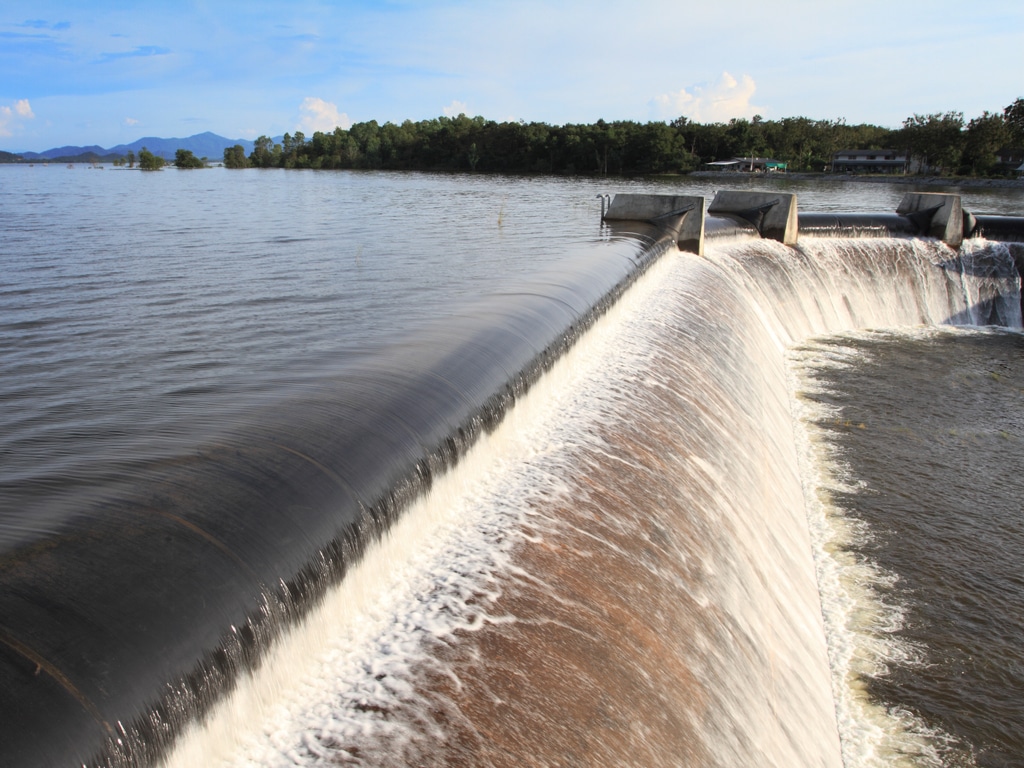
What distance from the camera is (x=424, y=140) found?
9081cm

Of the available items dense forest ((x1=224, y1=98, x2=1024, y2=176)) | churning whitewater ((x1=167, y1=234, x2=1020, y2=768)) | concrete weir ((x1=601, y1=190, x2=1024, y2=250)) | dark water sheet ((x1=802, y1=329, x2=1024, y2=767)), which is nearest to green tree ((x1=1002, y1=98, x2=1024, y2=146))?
dense forest ((x1=224, y1=98, x2=1024, y2=176))

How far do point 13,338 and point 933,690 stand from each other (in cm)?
811

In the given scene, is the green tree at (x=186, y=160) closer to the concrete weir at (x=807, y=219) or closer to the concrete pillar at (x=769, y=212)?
the concrete weir at (x=807, y=219)

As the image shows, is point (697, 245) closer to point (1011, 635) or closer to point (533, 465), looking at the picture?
point (1011, 635)

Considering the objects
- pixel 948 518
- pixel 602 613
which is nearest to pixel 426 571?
pixel 602 613

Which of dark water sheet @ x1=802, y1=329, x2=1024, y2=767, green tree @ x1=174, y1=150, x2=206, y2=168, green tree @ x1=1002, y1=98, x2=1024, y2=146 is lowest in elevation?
dark water sheet @ x1=802, y1=329, x2=1024, y2=767

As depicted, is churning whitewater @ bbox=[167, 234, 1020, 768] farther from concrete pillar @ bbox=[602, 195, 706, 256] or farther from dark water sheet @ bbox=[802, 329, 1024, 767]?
concrete pillar @ bbox=[602, 195, 706, 256]

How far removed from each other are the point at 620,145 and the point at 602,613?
269 ft

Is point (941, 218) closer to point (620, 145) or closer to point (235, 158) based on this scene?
point (620, 145)

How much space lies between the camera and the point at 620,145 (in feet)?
265

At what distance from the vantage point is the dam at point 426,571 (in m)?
2.61

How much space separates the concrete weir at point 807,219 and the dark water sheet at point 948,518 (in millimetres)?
4311

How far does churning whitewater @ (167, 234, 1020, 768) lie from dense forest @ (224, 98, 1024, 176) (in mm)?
76167

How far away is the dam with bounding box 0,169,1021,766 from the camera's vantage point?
2607 millimetres
